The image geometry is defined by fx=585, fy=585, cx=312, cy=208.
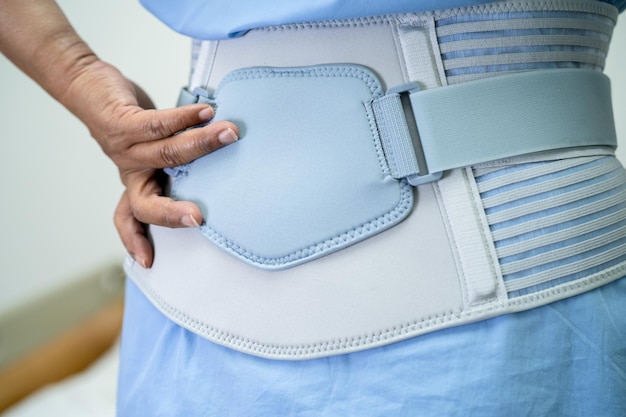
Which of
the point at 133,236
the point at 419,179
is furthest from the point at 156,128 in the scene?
the point at 419,179

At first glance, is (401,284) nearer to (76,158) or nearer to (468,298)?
(468,298)

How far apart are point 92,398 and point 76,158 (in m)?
0.86

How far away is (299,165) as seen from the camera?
0.54 m

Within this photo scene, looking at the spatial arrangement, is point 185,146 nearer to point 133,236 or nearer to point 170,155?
point 170,155

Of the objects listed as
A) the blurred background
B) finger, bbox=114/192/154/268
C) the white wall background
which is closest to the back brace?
finger, bbox=114/192/154/268

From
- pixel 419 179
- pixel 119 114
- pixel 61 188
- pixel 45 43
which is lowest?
pixel 61 188

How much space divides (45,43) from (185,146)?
27 cm

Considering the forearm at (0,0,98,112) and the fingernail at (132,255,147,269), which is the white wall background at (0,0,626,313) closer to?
the forearm at (0,0,98,112)

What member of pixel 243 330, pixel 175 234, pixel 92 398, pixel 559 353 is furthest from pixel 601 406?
pixel 92 398

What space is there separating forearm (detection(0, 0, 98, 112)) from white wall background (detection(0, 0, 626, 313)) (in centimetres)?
136

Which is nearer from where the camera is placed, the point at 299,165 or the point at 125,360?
the point at 299,165

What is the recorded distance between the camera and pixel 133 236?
0.69m

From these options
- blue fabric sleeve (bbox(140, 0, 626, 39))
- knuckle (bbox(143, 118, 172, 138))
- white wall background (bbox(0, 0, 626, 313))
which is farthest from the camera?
white wall background (bbox(0, 0, 626, 313))

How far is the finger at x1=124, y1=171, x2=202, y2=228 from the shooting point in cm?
58
